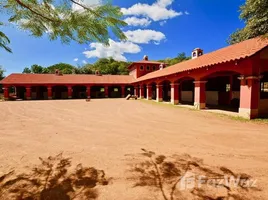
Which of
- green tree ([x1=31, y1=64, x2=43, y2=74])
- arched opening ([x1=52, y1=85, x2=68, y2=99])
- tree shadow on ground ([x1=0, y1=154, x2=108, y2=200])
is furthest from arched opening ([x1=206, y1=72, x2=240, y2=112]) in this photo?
green tree ([x1=31, y1=64, x2=43, y2=74])

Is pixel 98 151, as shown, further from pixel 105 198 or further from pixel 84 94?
Result: pixel 84 94

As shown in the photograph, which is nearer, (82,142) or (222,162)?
(222,162)

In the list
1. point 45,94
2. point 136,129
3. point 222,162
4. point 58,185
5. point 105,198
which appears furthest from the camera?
point 45,94

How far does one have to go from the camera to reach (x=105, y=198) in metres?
2.91

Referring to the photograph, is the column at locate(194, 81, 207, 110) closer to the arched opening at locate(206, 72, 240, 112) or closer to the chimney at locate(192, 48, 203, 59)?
the arched opening at locate(206, 72, 240, 112)

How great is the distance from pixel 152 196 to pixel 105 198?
83cm

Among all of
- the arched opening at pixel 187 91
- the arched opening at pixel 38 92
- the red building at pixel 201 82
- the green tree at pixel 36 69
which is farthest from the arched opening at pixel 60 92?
the green tree at pixel 36 69

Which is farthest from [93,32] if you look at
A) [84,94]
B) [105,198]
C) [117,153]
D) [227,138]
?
[84,94]

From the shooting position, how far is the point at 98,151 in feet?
16.9

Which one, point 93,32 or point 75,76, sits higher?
point 75,76

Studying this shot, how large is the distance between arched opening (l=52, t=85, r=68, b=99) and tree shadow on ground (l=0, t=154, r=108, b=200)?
3376cm

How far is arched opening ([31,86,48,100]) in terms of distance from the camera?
33.7 m

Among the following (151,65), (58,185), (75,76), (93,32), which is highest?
(151,65)

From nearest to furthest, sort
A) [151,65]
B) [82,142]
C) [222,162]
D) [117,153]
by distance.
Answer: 1. [222,162]
2. [117,153]
3. [82,142]
4. [151,65]
